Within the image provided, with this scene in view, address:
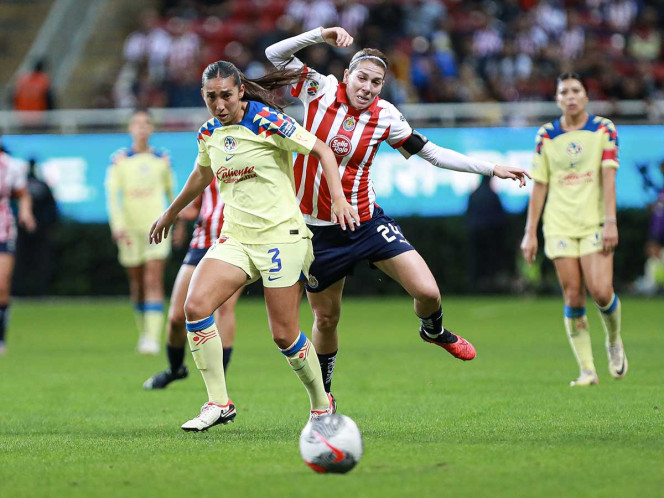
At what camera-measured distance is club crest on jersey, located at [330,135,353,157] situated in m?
7.94

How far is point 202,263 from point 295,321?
68 cm

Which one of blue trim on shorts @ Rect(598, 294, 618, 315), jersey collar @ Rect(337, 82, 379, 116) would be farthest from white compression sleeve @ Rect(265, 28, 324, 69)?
blue trim on shorts @ Rect(598, 294, 618, 315)

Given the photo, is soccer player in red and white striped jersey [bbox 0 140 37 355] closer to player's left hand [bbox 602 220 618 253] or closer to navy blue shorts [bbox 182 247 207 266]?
navy blue shorts [bbox 182 247 207 266]

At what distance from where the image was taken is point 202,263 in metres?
7.50

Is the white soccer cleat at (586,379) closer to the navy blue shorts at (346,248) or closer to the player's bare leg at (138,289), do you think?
the navy blue shorts at (346,248)

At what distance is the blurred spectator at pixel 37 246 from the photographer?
23062 mm

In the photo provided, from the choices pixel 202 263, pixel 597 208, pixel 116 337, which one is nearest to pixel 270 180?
pixel 202 263

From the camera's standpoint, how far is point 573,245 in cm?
1035

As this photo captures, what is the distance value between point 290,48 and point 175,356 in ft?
12.0

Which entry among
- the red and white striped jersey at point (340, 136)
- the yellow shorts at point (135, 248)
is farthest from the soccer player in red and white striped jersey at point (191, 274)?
the yellow shorts at point (135, 248)

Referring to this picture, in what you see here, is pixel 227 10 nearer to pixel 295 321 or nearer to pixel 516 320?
pixel 516 320

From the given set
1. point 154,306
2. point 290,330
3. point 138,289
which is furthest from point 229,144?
point 138,289

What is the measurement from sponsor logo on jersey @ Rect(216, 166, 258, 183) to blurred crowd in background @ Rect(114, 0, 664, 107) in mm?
15778

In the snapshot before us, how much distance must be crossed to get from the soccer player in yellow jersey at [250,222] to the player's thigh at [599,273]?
3.33 metres
